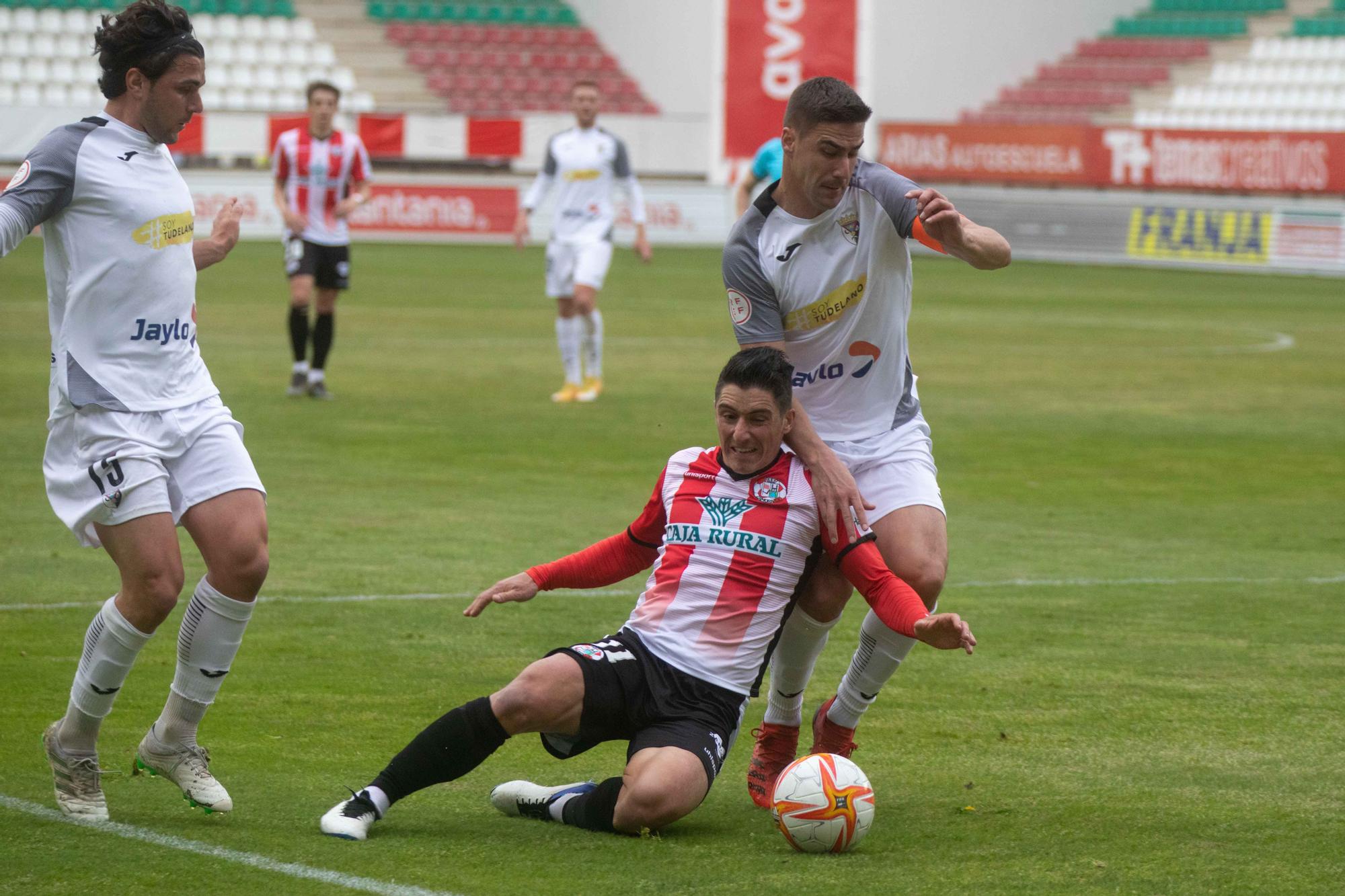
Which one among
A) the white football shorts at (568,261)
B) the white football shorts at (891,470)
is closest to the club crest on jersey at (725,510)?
the white football shorts at (891,470)

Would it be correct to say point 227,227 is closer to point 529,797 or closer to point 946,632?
point 529,797

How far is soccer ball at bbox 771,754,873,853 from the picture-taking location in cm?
444

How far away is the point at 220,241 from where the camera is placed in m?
5.00

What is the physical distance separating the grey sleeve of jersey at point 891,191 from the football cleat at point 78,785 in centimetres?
255

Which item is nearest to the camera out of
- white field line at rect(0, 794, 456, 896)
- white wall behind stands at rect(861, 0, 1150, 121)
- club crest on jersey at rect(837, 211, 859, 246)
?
white field line at rect(0, 794, 456, 896)

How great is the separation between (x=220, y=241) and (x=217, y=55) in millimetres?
37152

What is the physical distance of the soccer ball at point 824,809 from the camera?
4.44 meters

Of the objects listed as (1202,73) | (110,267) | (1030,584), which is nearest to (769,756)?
Answer: (110,267)

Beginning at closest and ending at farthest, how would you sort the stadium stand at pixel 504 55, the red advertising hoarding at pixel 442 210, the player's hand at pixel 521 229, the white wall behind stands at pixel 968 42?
the player's hand at pixel 521 229 → the red advertising hoarding at pixel 442 210 → the stadium stand at pixel 504 55 → the white wall behind stands at pixel 968 42

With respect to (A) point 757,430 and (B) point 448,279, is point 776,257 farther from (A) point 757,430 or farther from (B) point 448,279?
(B) point 448,279

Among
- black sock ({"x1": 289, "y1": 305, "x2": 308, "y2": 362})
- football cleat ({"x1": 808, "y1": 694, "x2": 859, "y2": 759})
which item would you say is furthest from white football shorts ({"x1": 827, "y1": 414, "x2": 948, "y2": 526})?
black sock ({"x1": 289, "y1": 305, "x2": 308, "y2": 362})

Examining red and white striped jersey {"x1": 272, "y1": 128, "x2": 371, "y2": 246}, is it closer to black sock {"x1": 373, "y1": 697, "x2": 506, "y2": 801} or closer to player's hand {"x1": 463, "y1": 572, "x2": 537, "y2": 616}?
player's hand {"x1": 463, "y1": 572, "x2": 537, "y2": 616}

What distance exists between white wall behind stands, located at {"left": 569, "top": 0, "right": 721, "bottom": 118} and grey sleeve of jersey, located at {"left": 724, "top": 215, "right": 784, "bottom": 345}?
39.9 m

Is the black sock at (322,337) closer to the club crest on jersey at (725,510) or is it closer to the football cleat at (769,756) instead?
→ the football cleat at (769,756)
